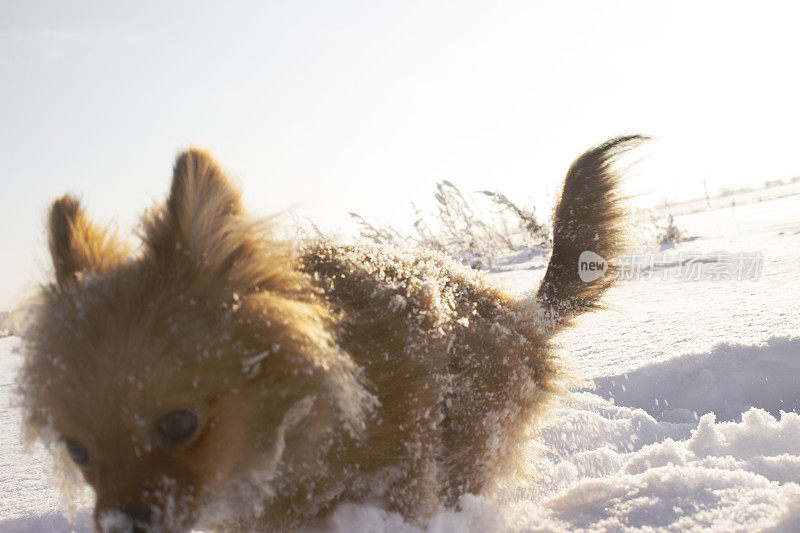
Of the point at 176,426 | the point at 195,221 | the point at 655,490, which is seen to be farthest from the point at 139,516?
the point at 655,490

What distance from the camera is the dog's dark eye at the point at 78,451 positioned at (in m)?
1.47

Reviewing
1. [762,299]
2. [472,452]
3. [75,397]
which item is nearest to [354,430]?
[472,452]

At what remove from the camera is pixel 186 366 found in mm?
1351

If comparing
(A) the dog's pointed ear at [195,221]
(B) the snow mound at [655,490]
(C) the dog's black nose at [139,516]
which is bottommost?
(B) the snow mound at [655,490]

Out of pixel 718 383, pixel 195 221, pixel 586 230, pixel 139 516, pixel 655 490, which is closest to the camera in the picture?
pixel 139 516

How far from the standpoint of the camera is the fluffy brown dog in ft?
4.41

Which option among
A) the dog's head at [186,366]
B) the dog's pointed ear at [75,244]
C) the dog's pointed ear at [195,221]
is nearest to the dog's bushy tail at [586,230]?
the dog's head at [186,366]

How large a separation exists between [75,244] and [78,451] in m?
0.64

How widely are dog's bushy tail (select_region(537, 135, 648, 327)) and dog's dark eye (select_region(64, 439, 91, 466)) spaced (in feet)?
6.15

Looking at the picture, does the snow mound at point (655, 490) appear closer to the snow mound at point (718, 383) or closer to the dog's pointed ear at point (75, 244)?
the snow mound at point (718, 383)

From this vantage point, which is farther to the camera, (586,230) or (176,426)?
(586,230)

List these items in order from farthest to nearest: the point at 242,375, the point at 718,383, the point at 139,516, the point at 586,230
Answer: the point at 718,383 → the point at 586,230 → the point at 242,375 → the point at 139,516


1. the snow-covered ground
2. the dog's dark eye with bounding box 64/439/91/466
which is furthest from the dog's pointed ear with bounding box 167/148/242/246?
the snow-covered ground

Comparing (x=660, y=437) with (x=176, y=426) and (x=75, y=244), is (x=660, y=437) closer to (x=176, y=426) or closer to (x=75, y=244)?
(x=176, y=426)
